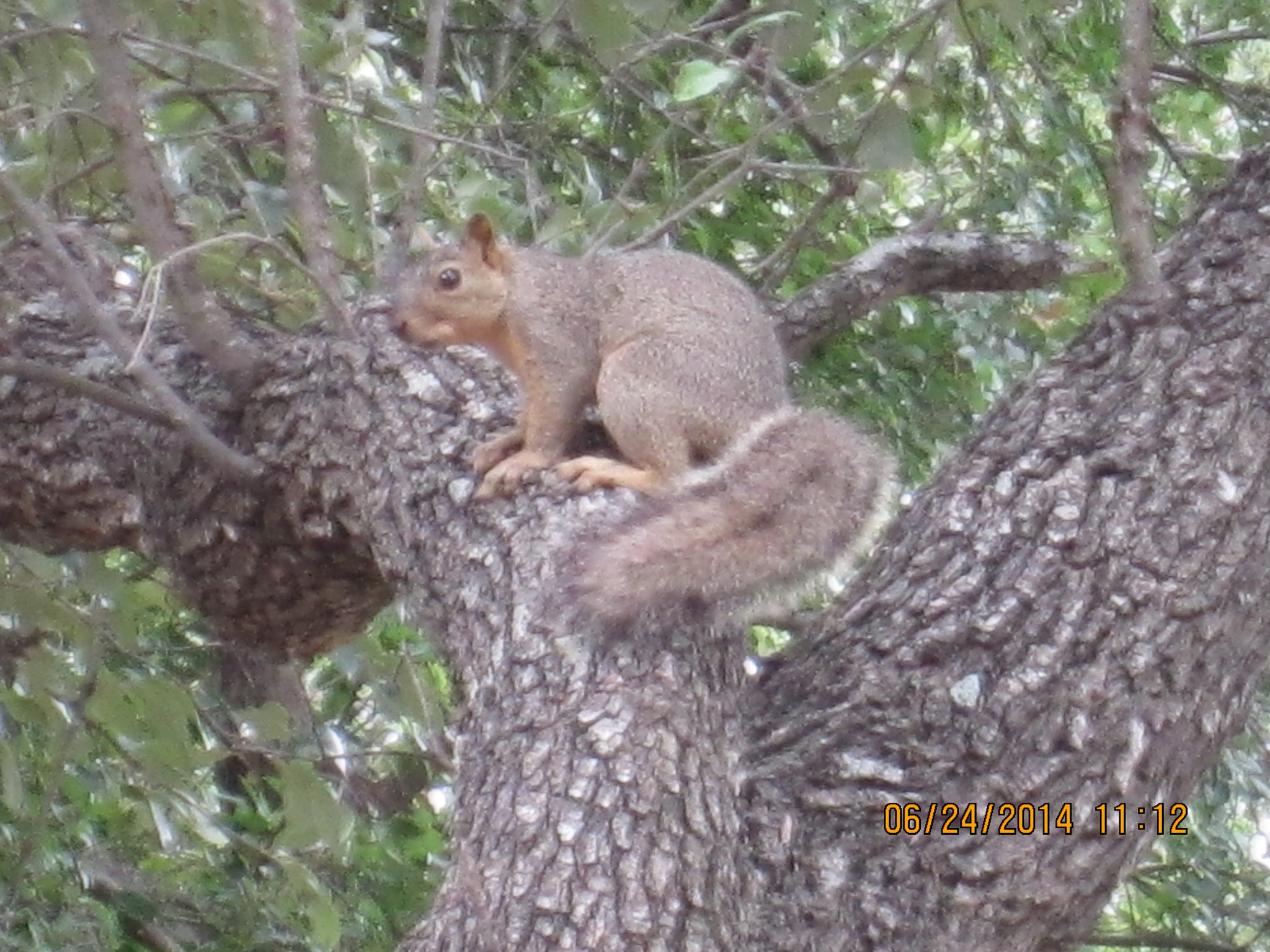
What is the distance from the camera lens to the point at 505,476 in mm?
2111

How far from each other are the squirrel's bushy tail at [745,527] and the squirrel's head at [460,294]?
0.47 m

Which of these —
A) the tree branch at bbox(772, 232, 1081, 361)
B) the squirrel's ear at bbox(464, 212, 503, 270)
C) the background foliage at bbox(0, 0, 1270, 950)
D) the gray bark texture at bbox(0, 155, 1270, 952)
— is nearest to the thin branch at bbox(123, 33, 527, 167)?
the background foliage at bbox(0, 0, 1270, 950)

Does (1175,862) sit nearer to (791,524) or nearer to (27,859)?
(791,524)

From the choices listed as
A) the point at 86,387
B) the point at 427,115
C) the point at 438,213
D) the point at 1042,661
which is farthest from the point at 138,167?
the point at 438,213

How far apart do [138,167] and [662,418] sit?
2.80ft

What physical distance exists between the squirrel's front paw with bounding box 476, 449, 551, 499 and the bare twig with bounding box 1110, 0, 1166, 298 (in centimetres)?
78

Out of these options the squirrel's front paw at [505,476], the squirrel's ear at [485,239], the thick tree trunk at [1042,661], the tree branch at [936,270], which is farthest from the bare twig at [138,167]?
the tree branch at [936,270]

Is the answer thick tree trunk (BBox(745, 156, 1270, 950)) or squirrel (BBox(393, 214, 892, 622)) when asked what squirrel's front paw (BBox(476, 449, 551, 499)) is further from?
thick tree trunk (BBox(745, 156, 1270, 950))

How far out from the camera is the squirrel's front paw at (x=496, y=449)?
7.19 feet

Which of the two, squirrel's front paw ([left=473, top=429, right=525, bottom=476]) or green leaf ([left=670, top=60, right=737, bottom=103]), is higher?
green leaf ([left=670, top=60, right=737, bottom=103])

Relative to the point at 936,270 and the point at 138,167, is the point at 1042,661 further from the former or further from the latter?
the point at 138,167

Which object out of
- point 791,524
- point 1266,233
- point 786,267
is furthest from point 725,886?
point 786,267

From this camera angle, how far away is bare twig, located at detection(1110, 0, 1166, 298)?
1.96m

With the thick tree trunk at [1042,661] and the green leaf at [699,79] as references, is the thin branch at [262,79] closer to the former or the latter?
the green leaf at [699,79]
